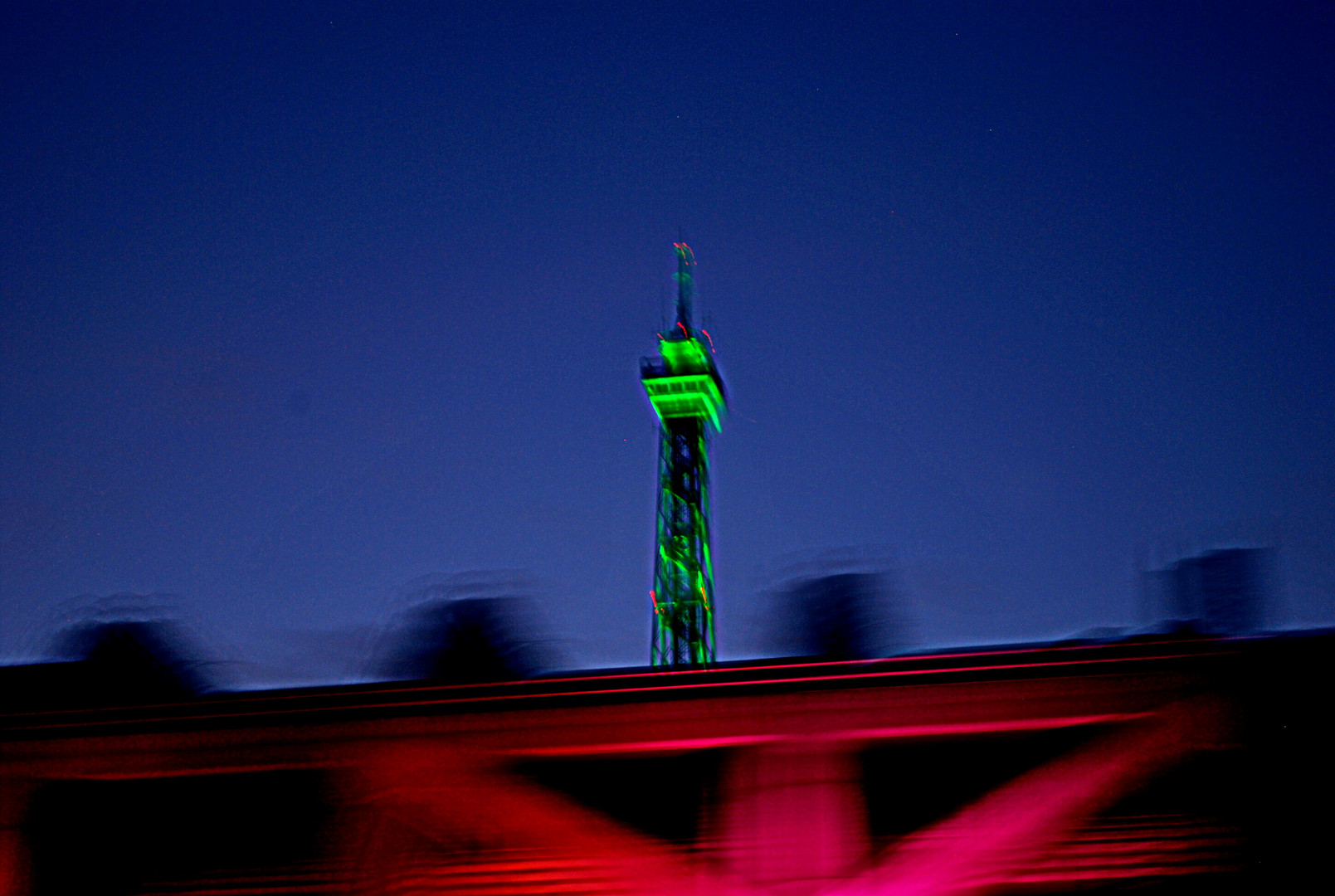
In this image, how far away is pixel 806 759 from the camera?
548 centimetres

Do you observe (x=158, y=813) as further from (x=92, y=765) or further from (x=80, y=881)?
(x=92, y=765)

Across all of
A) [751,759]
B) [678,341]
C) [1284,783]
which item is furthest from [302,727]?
[678,341]

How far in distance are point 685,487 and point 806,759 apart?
88.4 ft

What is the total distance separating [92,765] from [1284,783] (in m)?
6.91

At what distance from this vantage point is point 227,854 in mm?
7672

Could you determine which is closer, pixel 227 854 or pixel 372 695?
pixel 372 695

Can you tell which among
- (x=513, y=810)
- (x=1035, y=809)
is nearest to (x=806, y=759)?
(x=1035, y=809)

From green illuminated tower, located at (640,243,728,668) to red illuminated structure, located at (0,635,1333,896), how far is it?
76.8 ft

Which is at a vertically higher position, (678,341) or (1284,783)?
(678,341)

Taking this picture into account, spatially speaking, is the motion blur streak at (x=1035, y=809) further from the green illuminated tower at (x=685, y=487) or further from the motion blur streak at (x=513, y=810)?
the green illuminated tower at (x=685, y=487)

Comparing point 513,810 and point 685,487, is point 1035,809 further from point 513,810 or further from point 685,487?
point 685,487

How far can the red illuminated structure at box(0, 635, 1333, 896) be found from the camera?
5348mm

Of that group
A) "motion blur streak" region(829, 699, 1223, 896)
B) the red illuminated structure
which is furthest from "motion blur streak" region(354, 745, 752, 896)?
"motion blur streak" region(829, 699, 1223, 896)

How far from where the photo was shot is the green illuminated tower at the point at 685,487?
3050cm
